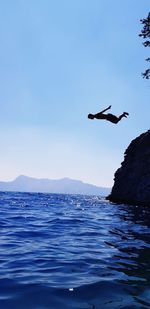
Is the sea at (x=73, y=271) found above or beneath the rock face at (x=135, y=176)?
beneath

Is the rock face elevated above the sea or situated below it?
above

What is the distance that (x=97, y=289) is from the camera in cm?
803

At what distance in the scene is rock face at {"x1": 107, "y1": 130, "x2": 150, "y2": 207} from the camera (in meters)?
55.4

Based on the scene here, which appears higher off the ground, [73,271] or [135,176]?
[135,176]

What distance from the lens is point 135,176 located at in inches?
2413

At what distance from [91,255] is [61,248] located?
1.45 meters

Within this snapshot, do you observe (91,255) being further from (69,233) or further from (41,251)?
(69,233)

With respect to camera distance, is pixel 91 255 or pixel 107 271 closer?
pixel 107 271

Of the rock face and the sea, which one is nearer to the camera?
the sea

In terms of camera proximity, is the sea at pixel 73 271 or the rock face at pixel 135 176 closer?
the sea at pixel 73 271

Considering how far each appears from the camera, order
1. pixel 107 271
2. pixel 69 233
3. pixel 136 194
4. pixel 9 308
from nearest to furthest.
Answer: pixel 9 308 → pixel 107 271 → pixel 69 233 → pixel 136 194

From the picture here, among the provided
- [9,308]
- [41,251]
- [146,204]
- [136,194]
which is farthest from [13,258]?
[136,194]

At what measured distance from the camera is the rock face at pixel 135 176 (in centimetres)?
5538

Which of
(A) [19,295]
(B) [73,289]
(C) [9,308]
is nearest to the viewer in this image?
(C) [9,308]
